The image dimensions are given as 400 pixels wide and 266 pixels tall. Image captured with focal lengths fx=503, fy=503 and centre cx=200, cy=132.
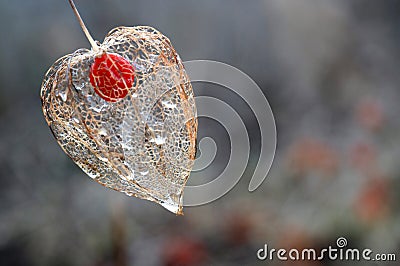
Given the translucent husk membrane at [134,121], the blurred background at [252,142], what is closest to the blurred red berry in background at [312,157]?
the blurred background at [252,142]

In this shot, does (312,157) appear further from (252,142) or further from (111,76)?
(111,76)

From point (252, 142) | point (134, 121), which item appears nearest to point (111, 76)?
point (134, 121)

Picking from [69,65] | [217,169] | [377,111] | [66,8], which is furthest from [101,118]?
[377,111]

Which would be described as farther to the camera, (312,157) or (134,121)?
(312,157)

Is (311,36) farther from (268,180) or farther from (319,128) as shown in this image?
(268,180)

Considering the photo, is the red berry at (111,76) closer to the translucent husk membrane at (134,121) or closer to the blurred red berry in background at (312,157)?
the translucent husk membrane at (134,121)

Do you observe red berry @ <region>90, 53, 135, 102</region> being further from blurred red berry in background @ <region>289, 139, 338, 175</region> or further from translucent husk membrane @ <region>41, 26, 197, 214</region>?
blurred red berry in background @ <region>289, 139, 338, 175</region>

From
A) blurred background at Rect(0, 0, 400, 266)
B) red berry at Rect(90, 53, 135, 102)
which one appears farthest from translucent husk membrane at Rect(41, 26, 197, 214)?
blurred background at Rect(0, 0, 400, 266)
